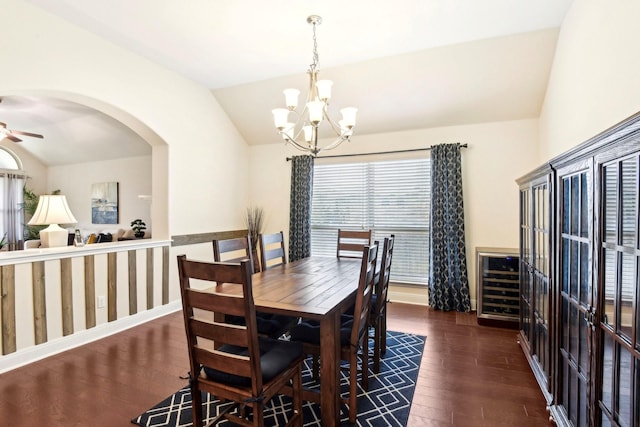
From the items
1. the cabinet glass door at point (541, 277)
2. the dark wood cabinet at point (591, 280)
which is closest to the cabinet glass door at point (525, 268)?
the cabinet glass door at point (541, 277)

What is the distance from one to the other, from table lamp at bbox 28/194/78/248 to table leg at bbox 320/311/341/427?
9.04 feet

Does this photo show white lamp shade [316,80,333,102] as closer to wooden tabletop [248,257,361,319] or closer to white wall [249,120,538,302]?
wooden tabletop [248,257,361,319]

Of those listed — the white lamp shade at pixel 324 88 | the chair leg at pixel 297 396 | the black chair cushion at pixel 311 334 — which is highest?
the white lamp shade at pixel 324 88

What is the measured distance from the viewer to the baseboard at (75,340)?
2.63 metres

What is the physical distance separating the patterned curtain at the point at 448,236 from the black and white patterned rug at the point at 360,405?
66.3 inches

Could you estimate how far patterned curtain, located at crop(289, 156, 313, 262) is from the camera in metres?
4.84

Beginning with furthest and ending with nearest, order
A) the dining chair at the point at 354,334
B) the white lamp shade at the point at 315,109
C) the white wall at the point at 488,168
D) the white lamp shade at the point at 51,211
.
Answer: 1. the white wall at the point at 488,168
2. the white lamp shade at the point at 51,211
3. the white lamp shade at the point at 315,109
4. the dining chair at the point at 354,334

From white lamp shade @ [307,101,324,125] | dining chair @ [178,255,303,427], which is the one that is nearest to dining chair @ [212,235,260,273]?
dining chair @ [178,255,303,427]

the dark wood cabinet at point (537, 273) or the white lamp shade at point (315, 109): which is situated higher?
the white lamp shade at point (315, 109)

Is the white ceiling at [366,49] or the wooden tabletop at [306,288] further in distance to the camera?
the white ceiling at [366,49]

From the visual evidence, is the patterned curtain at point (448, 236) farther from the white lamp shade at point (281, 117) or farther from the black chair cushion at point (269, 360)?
the black chair cushion at point (269, 360)

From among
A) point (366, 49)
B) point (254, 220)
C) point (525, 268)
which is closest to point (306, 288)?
point (525, 268)

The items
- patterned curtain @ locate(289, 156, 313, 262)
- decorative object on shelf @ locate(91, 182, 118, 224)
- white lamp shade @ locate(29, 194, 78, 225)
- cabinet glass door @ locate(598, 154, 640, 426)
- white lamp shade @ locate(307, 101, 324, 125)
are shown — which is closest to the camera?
cabinet glass door @ locate(598, 154, 640, 426)

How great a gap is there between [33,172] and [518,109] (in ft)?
30.9
